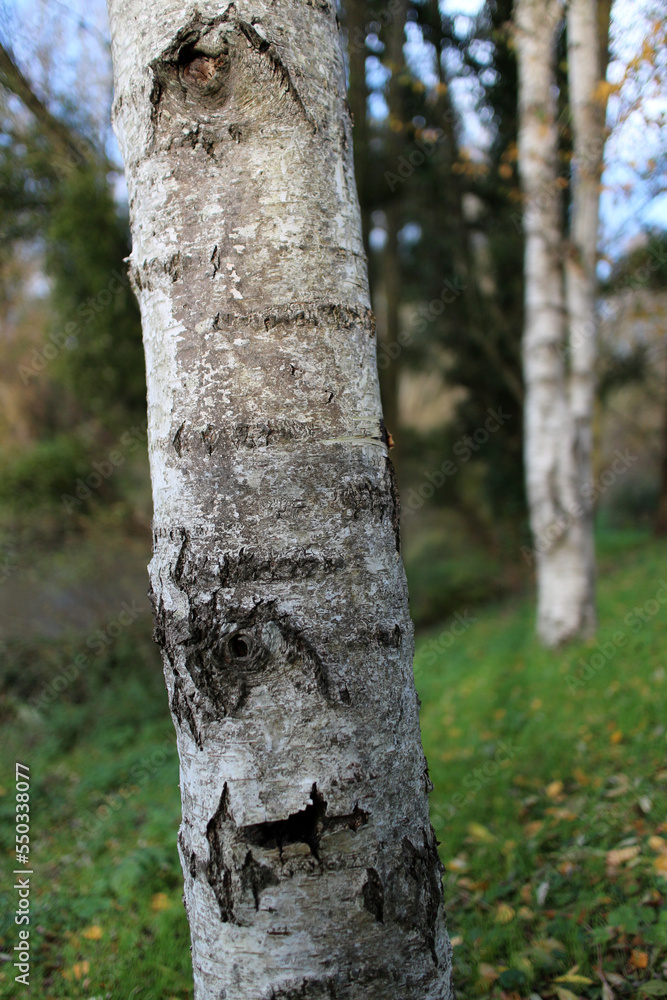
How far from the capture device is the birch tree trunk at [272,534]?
114cm

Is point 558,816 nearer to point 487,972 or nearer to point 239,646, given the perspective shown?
point 487,972

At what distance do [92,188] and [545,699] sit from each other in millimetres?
6831

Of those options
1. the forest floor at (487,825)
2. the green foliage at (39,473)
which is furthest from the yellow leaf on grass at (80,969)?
the green foliage at (39,473)

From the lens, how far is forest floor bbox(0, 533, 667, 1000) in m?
2.11

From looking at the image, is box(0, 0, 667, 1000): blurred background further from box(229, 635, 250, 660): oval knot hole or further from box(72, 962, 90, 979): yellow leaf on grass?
box(229, 635, 250, 660): oval knot hole

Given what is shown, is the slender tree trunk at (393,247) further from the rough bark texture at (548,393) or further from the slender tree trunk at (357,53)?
the rough bark texture at (548,393)

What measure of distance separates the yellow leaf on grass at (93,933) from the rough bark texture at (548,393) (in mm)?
4473

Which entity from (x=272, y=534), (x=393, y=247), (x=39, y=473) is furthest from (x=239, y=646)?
(x=393, y=247)

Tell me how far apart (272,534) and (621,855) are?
229 centimetres

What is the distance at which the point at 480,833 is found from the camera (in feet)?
9.79

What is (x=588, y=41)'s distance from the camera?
18.0ft

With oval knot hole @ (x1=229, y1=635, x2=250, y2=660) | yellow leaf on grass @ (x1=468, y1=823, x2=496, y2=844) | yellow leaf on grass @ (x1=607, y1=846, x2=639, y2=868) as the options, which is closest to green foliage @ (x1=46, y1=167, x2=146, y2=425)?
yellow leaf on grass @ (x1=468, y1=823, x2=496, y2=844)

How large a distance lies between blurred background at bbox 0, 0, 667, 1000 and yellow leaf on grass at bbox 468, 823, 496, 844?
3 centimetres

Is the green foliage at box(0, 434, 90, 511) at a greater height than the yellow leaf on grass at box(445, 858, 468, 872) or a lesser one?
greater
